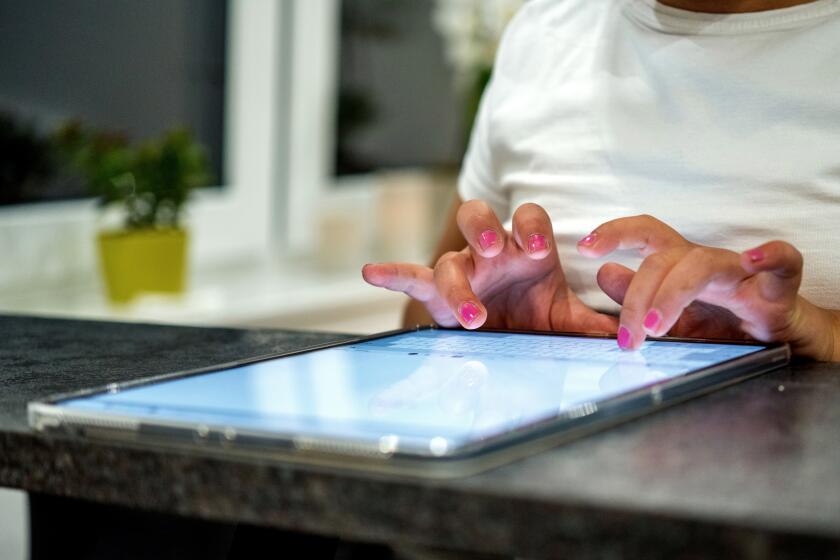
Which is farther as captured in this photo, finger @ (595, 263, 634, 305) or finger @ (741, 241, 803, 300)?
finger @ (595, 263, 634, 305)

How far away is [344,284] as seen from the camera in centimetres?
226

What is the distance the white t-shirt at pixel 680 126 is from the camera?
0.95 m

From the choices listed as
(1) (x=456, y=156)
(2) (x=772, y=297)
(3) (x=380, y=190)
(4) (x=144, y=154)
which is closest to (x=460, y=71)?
(1) (x=456, y=156)

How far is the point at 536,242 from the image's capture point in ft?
2.68

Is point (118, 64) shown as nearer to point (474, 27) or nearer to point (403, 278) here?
point (474, 27)

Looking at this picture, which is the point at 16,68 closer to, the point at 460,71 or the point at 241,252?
the point at 241,252

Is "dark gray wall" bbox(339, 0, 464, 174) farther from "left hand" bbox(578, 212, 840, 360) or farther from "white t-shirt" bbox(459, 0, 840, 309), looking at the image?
"left hand" bbox(578, 212, 840, 360)

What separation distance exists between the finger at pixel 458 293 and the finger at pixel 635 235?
81mm

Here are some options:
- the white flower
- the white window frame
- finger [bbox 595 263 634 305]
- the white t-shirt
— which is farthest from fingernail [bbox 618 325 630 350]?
the white flower

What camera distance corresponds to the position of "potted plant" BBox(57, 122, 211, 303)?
1791 millimetres

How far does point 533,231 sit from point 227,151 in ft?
4.97

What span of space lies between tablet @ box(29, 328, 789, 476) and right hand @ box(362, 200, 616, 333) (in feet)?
0.30

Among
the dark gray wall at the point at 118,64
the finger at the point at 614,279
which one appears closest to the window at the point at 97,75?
the dark gray wall at the point at 118,64

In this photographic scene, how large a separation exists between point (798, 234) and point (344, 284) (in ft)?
4.57
